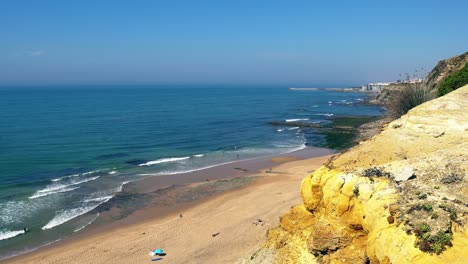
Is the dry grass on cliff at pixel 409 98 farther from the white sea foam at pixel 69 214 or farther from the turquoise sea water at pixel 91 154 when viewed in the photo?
the white sea foam at pixel 69 214

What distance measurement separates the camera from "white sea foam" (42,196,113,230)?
24.7 metres

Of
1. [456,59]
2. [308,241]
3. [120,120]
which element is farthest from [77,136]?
[456,59]

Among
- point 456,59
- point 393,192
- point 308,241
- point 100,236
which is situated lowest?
point 100,236

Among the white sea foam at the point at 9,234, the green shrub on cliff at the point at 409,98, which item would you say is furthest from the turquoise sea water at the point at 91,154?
the green shrub on cliff at the point at 409,98

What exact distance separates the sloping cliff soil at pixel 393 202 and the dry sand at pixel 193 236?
5.43 m

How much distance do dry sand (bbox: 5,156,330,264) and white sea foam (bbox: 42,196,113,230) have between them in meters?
3.03

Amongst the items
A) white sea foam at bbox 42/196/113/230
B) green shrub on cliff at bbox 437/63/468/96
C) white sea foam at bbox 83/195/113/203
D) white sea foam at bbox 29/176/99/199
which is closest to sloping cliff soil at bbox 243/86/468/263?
white sea foam at bbox 42/196/113/230

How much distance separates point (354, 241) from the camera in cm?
1070

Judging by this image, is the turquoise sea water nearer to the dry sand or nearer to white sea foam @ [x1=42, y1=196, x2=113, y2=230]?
white sea foam @ [x1=42, y1=196, x2=113, y2=230]

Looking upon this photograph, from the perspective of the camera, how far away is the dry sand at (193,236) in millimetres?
19672

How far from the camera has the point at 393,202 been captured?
9.57m

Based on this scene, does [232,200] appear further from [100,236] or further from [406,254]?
[406,254]

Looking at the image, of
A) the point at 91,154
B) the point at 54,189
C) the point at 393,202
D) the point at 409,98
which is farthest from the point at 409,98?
the point at 91,154

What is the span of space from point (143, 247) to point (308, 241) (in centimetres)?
1181
